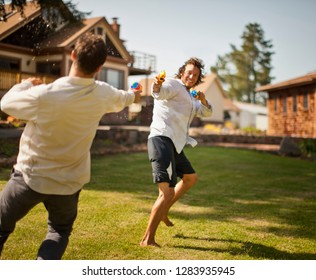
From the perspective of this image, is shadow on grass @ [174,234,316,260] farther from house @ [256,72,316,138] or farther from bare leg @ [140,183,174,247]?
house @ [256,72,316,138]

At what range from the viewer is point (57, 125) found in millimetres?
2775

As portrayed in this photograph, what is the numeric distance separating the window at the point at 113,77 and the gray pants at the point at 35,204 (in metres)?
21.9

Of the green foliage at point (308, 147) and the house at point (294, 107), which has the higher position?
the house at point (294, 107)

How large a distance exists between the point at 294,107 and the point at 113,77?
11.9 meters

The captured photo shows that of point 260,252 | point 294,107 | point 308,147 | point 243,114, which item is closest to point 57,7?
point 260,252

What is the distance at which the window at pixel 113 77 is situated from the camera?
24.7m

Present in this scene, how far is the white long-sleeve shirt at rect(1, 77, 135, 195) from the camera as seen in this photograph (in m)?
2.72

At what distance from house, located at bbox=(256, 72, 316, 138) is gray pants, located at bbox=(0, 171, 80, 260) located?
21543 millimetres

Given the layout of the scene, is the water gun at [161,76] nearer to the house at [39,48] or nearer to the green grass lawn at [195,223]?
the green grass lawn at [195,223]

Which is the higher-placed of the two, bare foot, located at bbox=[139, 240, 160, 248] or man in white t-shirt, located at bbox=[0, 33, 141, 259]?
man in white t-shirt, located at bbox=[0, 33, 141, 259]

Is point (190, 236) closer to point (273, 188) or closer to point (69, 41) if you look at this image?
point (273, 188)

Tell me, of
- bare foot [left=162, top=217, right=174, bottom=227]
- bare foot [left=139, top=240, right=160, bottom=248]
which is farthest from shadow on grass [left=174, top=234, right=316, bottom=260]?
bare foot [left=162, top=217, right=174, bottom=227]

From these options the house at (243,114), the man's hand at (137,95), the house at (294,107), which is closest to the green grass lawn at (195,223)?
the man's hand at (137,95)

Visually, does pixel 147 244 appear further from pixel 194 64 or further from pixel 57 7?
pixel 57 7
